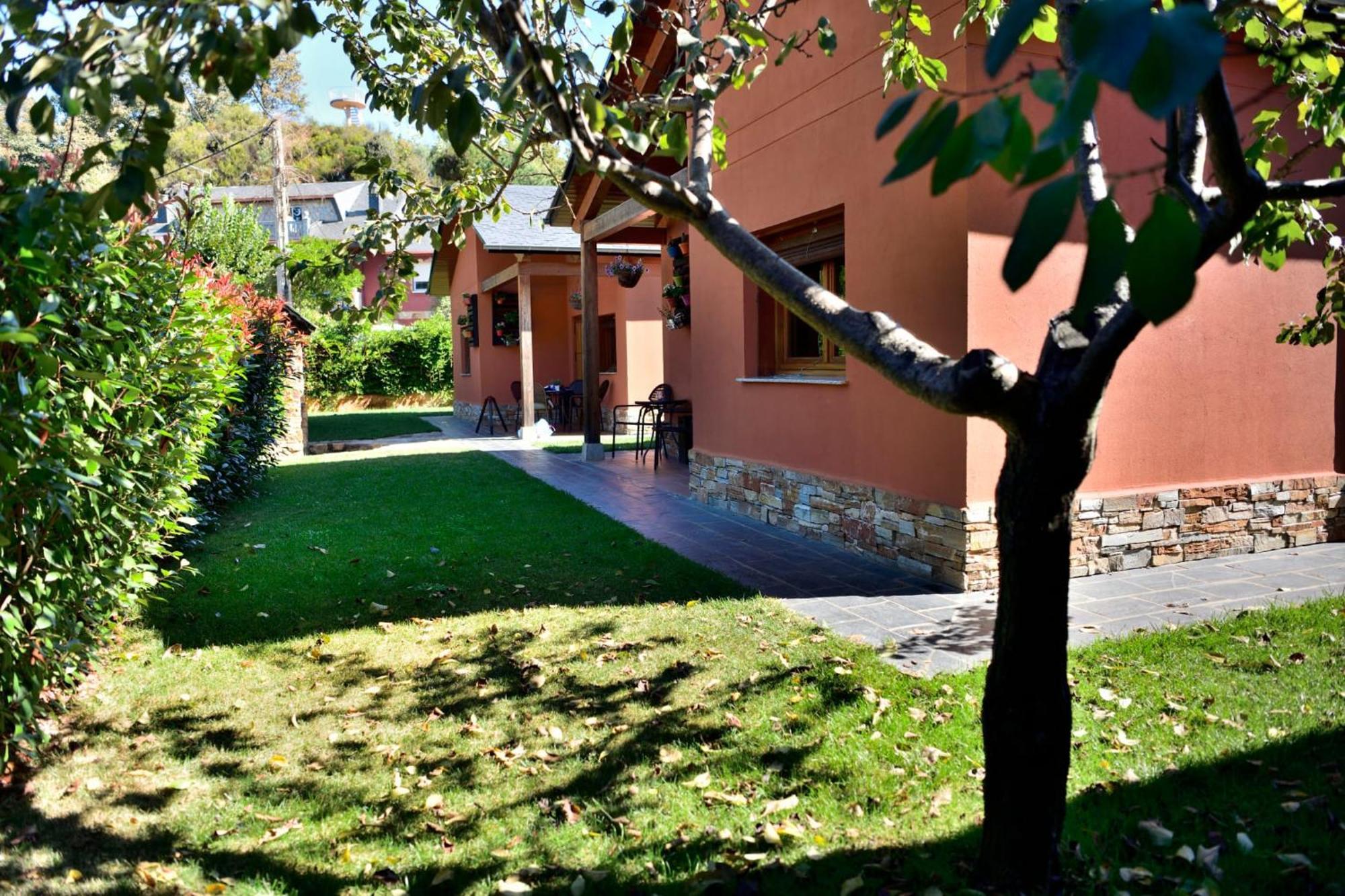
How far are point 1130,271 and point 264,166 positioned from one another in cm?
3755

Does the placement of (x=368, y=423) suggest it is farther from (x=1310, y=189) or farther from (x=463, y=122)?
(x=1310, y=189)

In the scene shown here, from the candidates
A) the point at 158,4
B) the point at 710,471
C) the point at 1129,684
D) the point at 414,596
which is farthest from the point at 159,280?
the point at 710,471

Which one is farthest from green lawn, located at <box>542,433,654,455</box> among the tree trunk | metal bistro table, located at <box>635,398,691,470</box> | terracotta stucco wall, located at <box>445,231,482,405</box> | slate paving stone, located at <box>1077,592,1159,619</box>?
the tree trunk

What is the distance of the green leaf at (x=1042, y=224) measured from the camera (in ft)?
3.41

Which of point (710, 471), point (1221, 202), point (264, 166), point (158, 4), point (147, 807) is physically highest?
point (264, 166)

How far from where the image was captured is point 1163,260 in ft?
3.45

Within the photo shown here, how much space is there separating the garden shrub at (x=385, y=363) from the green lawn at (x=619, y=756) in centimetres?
A: 1966

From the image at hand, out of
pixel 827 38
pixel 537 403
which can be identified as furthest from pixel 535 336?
pixel 827 38

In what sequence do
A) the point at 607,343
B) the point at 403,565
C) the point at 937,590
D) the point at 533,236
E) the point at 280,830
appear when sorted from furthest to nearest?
the point at 607,343
the point at 533,236
the point at 403,565
the point at 937,590
the point at 280,830

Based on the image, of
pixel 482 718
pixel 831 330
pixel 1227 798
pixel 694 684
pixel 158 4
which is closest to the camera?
pixel 158 4

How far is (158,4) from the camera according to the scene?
82.4 inches

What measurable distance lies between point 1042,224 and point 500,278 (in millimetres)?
17250

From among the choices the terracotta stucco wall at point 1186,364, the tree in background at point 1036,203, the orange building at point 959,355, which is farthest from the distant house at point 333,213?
the tree in background at point 1036,203

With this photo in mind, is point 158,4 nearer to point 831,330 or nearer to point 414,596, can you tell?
point 831,330
